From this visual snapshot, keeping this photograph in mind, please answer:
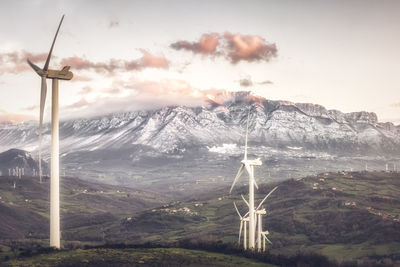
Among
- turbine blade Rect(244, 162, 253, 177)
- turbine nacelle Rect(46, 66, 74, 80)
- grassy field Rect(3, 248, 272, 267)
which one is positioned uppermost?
turbine nacelle Rect(46, 66, 74, 80)

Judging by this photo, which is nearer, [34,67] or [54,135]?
[54,135]

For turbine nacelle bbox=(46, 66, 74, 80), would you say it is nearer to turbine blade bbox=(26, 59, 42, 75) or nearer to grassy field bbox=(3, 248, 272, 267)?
turbine blade bbox=(26, 59, 42, 75)

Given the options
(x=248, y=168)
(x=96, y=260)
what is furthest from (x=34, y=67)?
(x=96, y=260)

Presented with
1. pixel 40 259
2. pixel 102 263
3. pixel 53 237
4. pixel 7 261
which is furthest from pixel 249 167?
pixel 7 261

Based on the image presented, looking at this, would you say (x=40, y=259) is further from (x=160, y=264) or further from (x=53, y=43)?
(x=53, y=43)

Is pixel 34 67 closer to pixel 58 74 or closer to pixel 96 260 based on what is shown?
pixel 58 74

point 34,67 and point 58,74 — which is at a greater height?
point 34,67

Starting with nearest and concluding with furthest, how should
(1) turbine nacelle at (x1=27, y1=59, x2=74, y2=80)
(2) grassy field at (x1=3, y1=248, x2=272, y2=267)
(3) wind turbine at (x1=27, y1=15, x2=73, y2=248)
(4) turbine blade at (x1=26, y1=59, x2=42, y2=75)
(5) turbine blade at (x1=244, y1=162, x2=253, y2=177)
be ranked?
1. (3) wind turbine at (x1=27, y1=15, x2=73, y2=248)
2. (1) turbine nacelle at (x1=27, y1=59, x2=74, y2=80)
3. (4) turbine blade at (x1=26, y1=59, x2=42, y2=75)
4. (5) turbine blade at (x1=244, y1=162, x2=253, y2=177)
5. (2) grassy field at (x1=3, y1=248, x2=272, y2=267)

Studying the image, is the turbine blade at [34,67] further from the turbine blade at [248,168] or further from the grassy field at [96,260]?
the grassy field at [96,260]

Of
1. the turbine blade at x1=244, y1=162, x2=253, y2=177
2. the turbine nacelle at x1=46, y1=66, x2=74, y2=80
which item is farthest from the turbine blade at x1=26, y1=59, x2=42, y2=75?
the turbine blade at x1=244, y1=162, x2=253, y2=177

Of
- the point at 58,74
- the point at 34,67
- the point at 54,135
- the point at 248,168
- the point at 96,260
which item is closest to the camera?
the point at 54,135

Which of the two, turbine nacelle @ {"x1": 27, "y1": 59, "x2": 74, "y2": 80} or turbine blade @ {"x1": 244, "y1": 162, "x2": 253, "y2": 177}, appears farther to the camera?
turbine blade @ {"x1": 244, "y1": 162, "x2": 253, "y2": 177}
